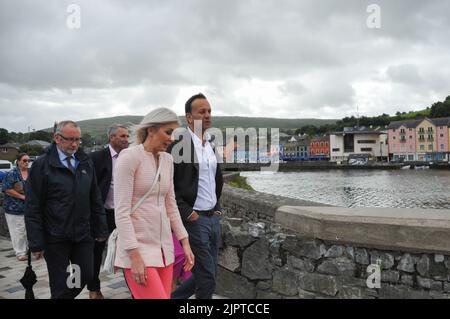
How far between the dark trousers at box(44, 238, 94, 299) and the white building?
368 feet

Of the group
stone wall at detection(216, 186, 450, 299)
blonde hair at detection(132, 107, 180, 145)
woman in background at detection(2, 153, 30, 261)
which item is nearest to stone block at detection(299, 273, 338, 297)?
stone wall at detection(216, 186, 450, 299)

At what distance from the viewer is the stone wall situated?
3.24m

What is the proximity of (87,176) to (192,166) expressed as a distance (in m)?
1.03

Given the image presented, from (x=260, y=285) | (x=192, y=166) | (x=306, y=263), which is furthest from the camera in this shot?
(x=260, y=285)

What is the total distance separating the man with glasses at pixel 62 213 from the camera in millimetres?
3061

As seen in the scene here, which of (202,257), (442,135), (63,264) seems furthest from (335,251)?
(442,135)

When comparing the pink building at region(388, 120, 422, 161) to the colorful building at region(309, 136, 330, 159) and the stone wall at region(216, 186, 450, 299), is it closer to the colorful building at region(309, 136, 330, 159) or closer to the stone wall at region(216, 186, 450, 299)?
the colorful building at region(309, 136, 330, 159)

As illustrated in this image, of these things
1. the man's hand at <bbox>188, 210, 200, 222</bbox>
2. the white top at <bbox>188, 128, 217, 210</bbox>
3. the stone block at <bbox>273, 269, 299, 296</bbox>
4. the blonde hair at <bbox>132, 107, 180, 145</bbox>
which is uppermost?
the blonde hair at <bbox>132, 107, 180, 145</bbox>

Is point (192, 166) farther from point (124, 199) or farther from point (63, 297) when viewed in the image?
point (63, 297)

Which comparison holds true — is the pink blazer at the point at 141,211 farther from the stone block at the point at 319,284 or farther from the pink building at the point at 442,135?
the pink building at the point at 442,135

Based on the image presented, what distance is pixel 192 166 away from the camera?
302 cm

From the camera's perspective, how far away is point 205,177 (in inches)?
123
